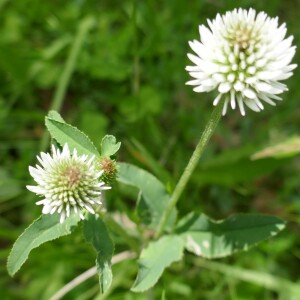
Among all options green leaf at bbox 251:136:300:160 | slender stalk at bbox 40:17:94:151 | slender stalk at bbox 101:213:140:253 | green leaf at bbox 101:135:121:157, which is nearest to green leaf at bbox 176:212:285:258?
slender stalk at bbox 101:213:140:253

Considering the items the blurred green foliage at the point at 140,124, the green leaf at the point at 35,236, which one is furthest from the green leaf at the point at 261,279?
the green leaf at the point at 35,236

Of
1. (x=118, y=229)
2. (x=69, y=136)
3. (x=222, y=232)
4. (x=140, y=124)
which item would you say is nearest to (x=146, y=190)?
(x=118, y=229)

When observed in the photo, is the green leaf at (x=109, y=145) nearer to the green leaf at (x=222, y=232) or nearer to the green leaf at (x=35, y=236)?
the green leaf at (x=35, y=236)

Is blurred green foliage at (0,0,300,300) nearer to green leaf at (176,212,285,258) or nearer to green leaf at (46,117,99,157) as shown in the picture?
green leaf at (176,212,285,258)

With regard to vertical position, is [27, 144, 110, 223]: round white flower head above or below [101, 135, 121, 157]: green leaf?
below

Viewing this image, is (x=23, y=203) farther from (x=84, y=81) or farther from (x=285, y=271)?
(x=285, y=271)
